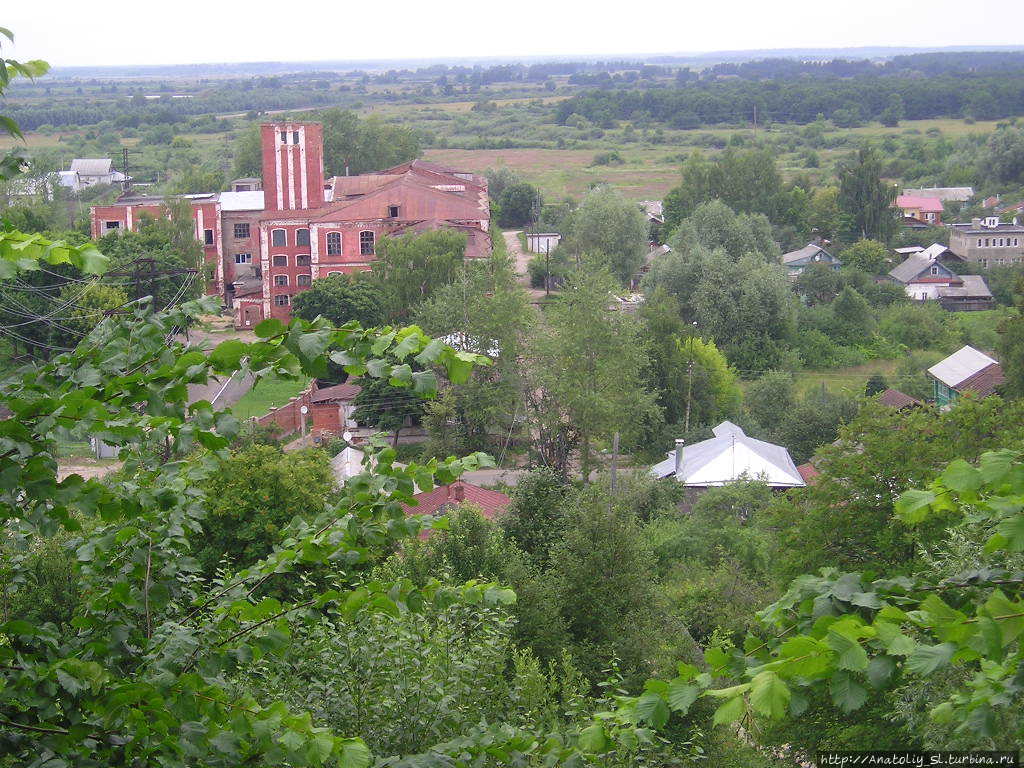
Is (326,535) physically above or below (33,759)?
above

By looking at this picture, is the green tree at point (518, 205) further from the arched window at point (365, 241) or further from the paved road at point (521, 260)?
the arched window at point (365, 241)

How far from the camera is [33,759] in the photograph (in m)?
3.21

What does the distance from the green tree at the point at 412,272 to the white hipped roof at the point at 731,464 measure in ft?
37.3

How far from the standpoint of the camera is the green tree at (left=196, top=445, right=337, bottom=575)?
14.5 m

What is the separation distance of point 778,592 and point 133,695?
1282 cm

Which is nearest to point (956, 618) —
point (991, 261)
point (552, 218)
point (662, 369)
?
point (662, 369)

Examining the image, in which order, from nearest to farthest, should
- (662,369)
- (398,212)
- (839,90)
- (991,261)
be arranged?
(662,369) → (398,212) → (991,261) → (839,90)

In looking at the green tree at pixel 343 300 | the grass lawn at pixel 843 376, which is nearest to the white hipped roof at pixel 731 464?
the grass lawn at pixel 843 376

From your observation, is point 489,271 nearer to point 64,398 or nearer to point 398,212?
point 398,212

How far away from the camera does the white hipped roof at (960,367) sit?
28109 mm

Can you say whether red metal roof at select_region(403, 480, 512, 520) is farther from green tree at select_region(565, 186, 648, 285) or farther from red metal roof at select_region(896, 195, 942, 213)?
red metal roof at select_region(896, 195, 942, 213)

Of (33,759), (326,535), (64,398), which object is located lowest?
(33,759)

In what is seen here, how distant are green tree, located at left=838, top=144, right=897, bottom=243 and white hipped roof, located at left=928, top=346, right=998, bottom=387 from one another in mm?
24184

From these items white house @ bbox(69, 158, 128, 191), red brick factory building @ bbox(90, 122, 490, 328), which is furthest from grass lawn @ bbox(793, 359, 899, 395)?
white house @ bbox(69, 158, 128, 191)
